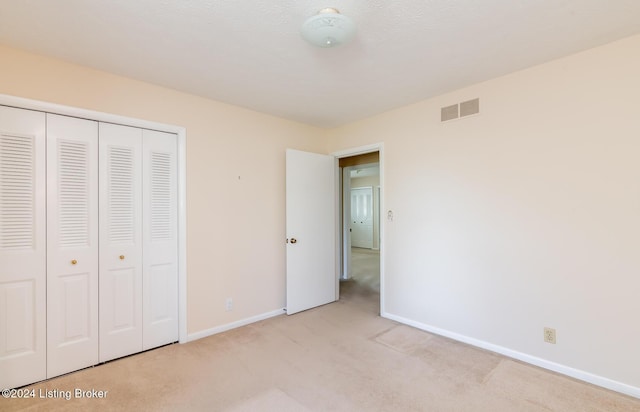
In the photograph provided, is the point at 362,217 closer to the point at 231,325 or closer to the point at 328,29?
the point at 231,325

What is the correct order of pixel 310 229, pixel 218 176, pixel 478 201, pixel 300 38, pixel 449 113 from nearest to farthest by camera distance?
pixel 300 38 < pixel 478 201 < pixel 449 113 < pixel 218 176 < pixel 310 229

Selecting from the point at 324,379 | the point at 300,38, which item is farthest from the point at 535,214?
the point at 300,38

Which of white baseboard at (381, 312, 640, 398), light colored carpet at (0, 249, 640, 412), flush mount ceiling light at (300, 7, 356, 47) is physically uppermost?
flush mount ceiling light at (300, 7, 356, 47)

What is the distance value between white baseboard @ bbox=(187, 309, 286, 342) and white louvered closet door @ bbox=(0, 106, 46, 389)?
111 centimetres

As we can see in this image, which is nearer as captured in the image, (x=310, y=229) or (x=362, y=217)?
(x=310, y=229)

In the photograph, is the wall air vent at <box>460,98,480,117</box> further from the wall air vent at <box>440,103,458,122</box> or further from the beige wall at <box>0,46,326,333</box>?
the beige wall at <box>0,46,326,333</box>

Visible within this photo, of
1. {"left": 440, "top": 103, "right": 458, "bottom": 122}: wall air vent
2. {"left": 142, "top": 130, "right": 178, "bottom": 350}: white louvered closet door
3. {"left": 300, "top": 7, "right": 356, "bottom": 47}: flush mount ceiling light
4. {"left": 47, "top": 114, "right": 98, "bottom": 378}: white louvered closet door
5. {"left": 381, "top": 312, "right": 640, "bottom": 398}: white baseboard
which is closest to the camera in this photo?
{"left": 300, "top": 7, "right": 356, "bottom": 47}: flush mount ceiling light

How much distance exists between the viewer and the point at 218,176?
3104 mm

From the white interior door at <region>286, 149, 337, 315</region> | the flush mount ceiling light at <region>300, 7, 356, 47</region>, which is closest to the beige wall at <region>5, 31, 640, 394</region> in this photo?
the white interior door at <region>286, 149, 337, 315</region>

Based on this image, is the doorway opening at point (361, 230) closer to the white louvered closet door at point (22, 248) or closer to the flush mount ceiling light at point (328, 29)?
the flush mount ceiling light at point (328, 29)

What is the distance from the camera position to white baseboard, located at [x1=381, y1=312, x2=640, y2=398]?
6.66 ft

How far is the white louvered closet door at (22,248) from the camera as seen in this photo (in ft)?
6.91

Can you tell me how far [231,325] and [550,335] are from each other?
295 centimetres

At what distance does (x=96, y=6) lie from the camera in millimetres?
1674
